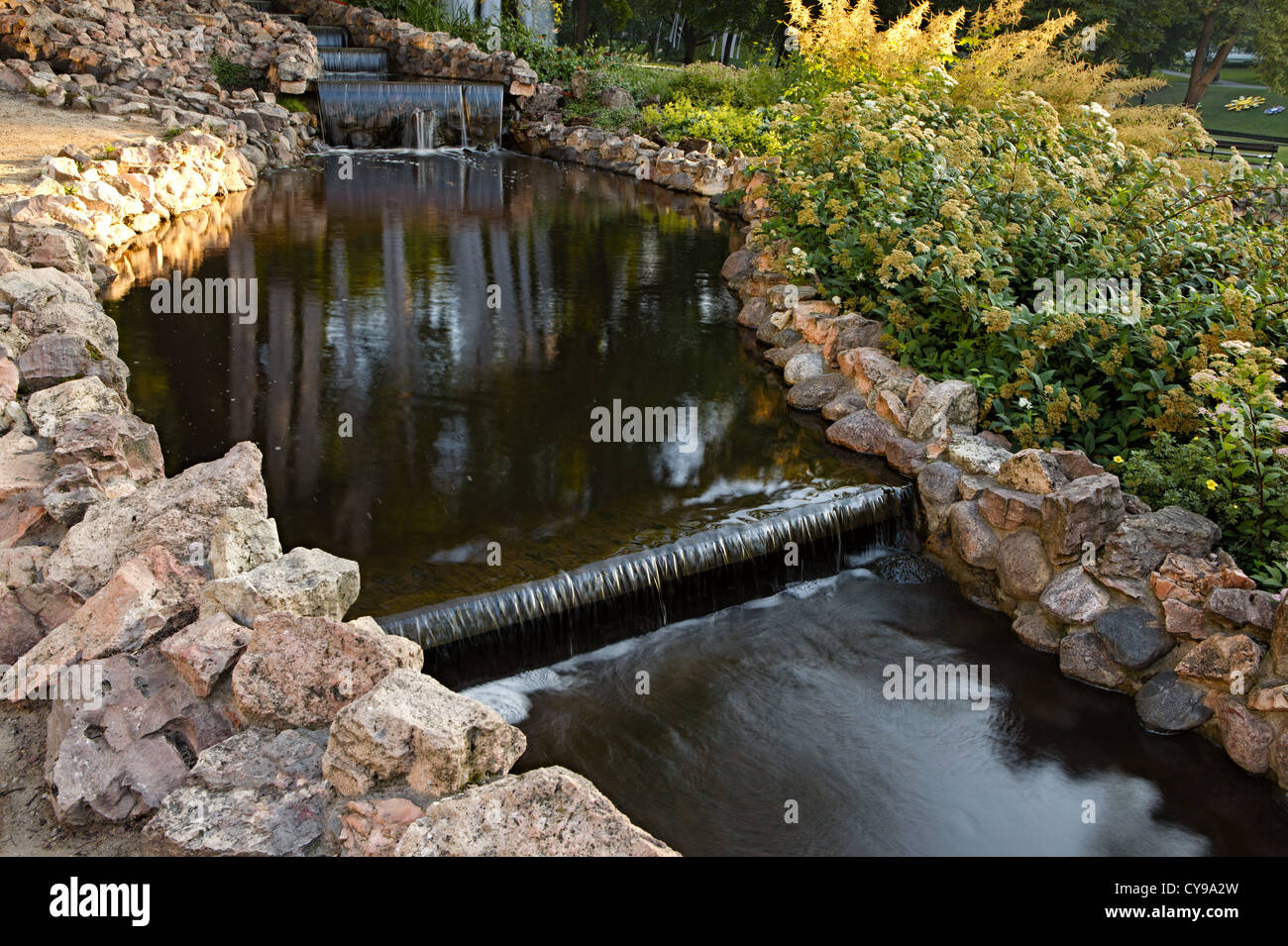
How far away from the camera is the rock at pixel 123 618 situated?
403 cm

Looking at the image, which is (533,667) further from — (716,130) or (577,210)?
(716,130)

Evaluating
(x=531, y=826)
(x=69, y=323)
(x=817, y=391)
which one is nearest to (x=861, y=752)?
(x=531, y=826)

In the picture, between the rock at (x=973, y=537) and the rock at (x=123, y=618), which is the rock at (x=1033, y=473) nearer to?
the rock at (x=973, y=537)

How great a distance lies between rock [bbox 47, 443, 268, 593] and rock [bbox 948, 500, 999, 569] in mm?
4025

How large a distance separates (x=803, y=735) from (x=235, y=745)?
8.48ft

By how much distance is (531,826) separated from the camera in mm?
3182

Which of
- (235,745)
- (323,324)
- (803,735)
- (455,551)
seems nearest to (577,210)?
(323,324)

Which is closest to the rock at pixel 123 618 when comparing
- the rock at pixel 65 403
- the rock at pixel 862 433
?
the rock at pixel 65 403

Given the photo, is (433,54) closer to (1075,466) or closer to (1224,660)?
(1075,466)

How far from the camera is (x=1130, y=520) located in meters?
5.73

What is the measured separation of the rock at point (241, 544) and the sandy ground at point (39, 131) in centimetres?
865

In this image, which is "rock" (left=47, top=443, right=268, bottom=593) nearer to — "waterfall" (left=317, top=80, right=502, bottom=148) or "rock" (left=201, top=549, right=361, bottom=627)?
"rock" (left=201, top=549, right=361, bottom=627)

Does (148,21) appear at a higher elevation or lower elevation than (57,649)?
higher

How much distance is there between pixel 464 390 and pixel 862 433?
302cm
